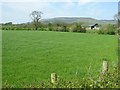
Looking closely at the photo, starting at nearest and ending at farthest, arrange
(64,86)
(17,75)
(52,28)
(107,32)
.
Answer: (64,86) → (17,75) → (107,32) → (52,28)

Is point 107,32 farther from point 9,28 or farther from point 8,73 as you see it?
point 8,73

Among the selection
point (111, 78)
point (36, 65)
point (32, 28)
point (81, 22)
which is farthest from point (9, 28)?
point (111, 78)

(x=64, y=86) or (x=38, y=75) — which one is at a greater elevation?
(x=64, y=86)

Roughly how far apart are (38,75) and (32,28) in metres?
63.7

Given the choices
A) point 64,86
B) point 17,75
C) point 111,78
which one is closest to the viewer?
point 64,86

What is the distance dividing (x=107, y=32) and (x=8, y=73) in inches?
2188

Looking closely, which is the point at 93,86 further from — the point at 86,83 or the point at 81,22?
the point at 81,22

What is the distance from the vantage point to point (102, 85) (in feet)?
19.7

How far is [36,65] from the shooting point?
14719mm

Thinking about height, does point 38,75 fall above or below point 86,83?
below

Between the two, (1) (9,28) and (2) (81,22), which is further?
(2) (81,22)

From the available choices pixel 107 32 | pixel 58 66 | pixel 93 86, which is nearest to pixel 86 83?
pixel 93 86

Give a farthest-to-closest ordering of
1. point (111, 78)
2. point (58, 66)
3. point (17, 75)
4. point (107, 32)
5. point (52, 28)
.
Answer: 1. point (52, 28)
2. point (107, 32)
3. point (58, 66)
4. point (17, 75)
5. point (111, 78)

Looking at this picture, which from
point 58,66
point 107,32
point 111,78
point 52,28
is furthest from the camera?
point 52,28
